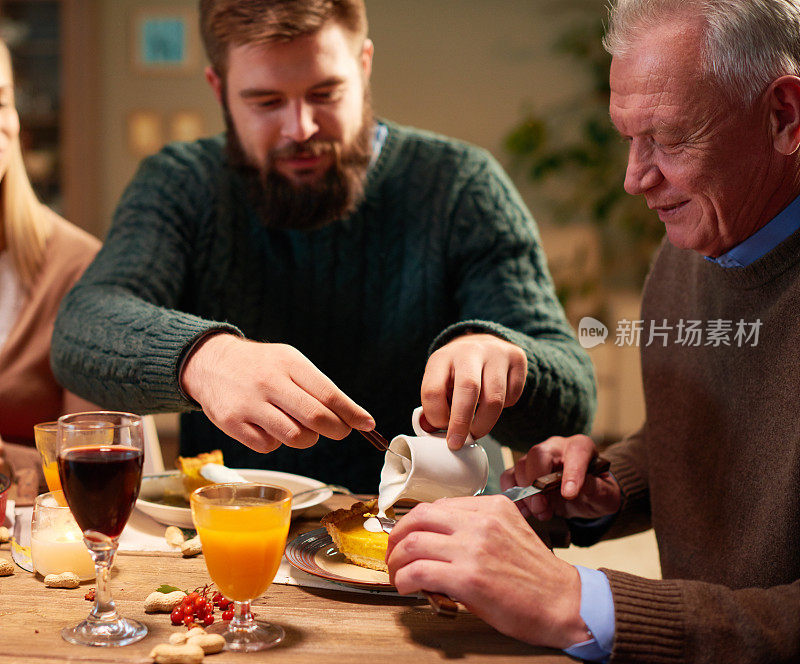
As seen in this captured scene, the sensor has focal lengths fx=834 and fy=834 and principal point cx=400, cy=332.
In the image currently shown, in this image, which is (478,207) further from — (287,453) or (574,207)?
(574,207)

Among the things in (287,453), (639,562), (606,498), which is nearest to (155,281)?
(287,453)

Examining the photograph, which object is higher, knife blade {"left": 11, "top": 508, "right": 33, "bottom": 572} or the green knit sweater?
the green knit sweater

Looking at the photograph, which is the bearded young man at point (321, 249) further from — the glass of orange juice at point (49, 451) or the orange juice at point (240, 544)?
the orange juice at point (240, 544)

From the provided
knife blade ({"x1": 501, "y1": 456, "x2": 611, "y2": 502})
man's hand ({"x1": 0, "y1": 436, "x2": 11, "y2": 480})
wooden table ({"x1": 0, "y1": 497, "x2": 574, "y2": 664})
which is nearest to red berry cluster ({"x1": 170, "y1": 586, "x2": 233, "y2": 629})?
wooden table ({"x1": 0, "y1": 497, "x2": 574, "y2": 664})

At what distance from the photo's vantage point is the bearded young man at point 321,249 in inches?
63.4

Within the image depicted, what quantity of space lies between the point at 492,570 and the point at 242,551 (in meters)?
0.27

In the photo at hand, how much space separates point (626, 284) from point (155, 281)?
12.1 feet

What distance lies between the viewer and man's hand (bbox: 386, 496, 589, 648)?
0.89 m

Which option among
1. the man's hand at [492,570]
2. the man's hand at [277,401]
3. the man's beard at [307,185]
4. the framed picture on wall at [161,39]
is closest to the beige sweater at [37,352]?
the man's beard at [307,185]

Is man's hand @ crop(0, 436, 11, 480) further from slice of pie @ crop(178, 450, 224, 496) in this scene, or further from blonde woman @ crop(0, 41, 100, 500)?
slice of pie @ crop(178, 450, 224, 496)

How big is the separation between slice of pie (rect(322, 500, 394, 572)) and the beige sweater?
105 cm

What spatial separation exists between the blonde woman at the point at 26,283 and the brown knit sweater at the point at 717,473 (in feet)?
4.04

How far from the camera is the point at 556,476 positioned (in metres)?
1.25

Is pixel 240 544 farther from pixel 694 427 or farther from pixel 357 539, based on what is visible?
pixel 694 427
